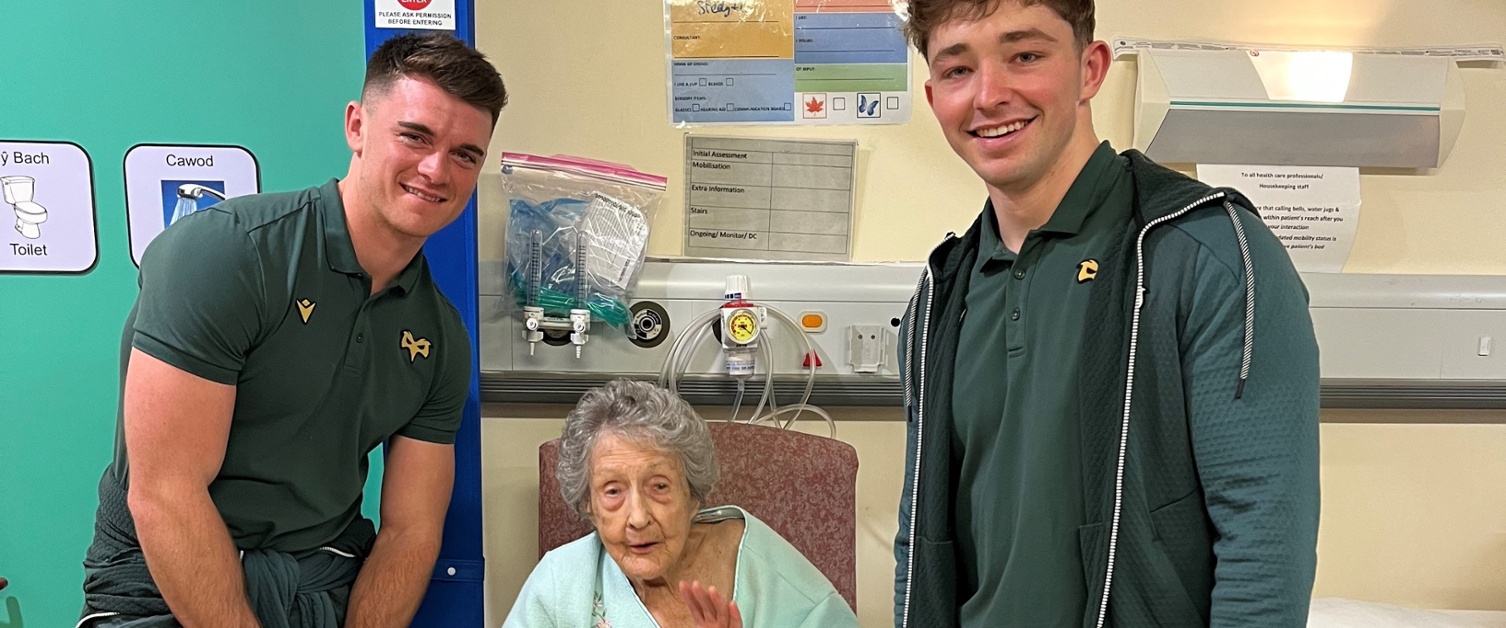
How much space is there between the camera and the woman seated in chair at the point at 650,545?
68.7 inches

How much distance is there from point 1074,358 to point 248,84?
1.72 metres

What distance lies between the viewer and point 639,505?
1.74 m

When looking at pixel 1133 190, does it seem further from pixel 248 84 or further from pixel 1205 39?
pixel 248 84

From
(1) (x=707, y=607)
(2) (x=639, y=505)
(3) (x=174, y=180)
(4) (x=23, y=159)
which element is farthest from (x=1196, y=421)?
(4) (x=23, y=159)

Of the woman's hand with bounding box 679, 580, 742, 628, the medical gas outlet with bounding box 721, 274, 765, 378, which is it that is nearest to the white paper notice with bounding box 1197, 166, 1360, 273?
the medical gas outlet with bounding box 721, 274, 765, 378

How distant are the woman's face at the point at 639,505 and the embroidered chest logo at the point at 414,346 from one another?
32 centimetres

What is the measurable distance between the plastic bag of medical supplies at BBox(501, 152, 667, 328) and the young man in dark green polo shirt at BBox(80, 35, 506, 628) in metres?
0.39

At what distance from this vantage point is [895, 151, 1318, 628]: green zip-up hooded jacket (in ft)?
3.39

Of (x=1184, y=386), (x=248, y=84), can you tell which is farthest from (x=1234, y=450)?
(x=248, y=84)

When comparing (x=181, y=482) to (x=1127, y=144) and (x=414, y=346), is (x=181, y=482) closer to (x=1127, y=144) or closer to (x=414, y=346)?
(x=414, y=346)

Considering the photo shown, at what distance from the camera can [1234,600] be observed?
105 centimetres

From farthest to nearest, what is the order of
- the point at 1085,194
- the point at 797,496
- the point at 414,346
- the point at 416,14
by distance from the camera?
the point at 797,496
the point at 416,14
the point at 414,346
the point at 1085,194

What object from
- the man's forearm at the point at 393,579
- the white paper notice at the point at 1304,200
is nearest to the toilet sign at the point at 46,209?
the man's forearm at the point at 393,579

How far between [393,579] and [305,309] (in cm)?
49
